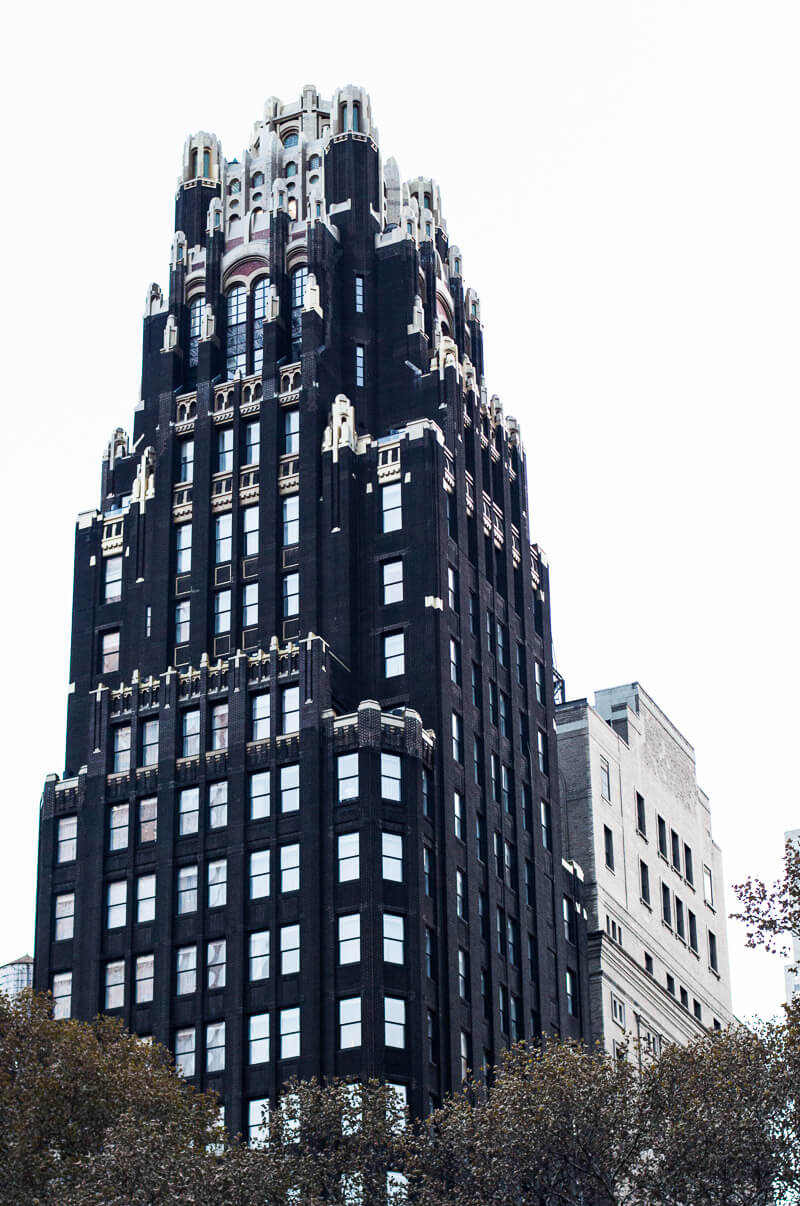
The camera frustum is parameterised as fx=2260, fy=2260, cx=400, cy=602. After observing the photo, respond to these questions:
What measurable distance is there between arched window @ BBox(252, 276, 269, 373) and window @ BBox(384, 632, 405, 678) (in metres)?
20.4

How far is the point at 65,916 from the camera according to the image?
117 metres

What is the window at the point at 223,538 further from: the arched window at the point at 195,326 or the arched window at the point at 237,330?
the arched window at the point at 195,326

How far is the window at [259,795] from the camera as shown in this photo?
114m

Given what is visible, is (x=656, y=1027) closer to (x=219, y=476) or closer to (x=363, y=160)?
(x=219, y=476)

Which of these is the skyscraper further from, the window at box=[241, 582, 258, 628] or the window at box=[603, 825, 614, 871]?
the window at box=[603, 825, 614, 871]

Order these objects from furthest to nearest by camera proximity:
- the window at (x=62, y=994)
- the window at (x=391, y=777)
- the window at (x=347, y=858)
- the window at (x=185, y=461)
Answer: the window at (x=185, y=461)
the window at (x=62, y=994)
the window at (x=391, y=777)
the window at (x=347, y=858)

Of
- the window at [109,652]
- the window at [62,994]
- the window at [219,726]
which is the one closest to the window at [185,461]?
the window at [109,652]

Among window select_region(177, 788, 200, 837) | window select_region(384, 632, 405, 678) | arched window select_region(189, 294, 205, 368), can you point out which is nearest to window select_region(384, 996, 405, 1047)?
window select_region(177, 788, 200, 837)

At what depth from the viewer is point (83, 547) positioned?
130m

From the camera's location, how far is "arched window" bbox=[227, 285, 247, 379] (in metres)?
134

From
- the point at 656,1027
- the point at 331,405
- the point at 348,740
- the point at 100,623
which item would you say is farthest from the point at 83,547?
the point at 656,1027

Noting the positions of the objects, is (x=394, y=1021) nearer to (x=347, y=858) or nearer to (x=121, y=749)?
(x=347, y=858)

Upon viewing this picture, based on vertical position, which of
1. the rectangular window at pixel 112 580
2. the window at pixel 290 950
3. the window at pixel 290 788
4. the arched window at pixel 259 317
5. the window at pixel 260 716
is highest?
the arched window at pixel 259 317

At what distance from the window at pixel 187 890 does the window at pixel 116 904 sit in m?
3.15
